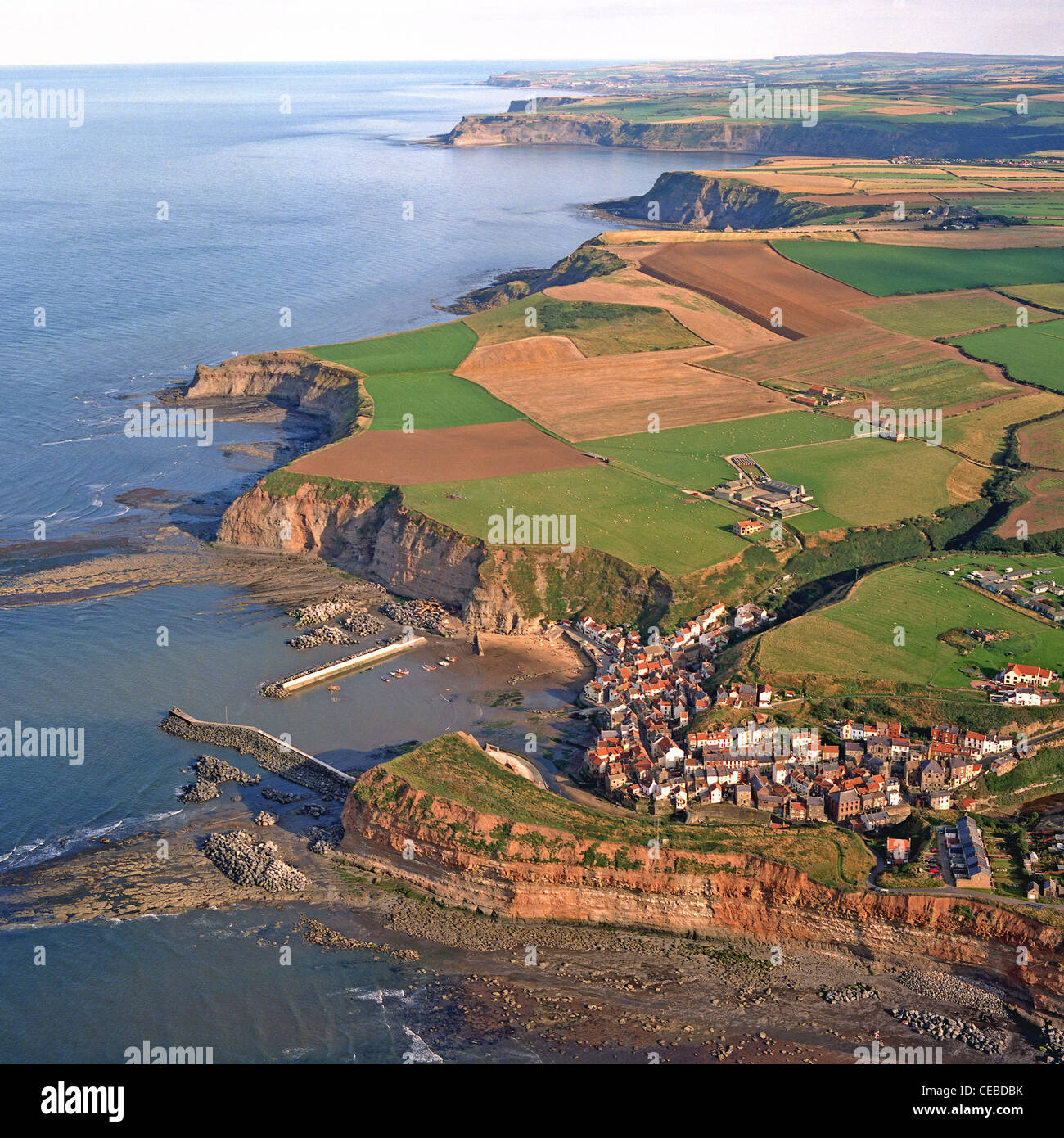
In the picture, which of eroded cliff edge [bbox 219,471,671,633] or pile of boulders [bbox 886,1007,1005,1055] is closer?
pile of boulders [bbox 886,1007,1005,1055]

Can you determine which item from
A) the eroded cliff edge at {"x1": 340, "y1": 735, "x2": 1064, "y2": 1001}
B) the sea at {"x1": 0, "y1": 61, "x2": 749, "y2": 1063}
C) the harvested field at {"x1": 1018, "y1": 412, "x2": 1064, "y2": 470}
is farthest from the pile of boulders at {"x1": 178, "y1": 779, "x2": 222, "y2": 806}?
the harvested field at {"x1": 1018, "y1": 412, "x2": 1064, "y2": 470}

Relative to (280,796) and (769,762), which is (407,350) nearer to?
(280,796)

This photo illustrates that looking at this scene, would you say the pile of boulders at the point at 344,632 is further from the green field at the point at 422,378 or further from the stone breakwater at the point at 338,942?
the green field at the point at 422,378

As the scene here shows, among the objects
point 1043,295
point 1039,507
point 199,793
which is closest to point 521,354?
point 1039,507

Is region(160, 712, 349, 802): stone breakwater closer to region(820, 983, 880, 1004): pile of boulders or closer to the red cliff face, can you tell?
the red cliff face

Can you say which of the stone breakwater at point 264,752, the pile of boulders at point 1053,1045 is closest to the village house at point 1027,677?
the pile of boulders at point 1053,1045
